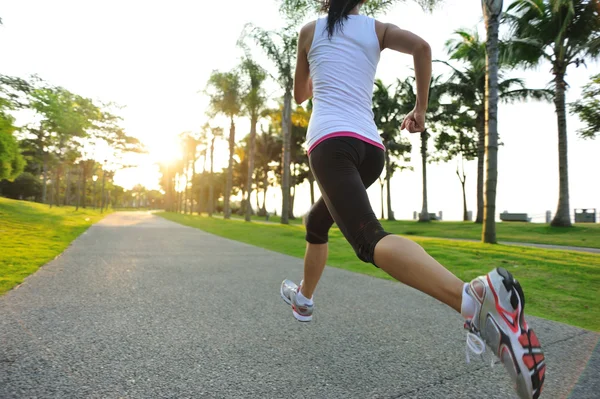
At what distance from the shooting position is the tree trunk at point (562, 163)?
58.5 ft

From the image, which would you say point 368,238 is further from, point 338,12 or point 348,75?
point 338,12

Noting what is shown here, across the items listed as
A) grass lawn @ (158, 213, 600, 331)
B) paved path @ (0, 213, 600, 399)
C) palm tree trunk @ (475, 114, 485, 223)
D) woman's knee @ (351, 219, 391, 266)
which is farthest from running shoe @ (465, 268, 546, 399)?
palm tree trunk @ (475, 114, 485, 223)

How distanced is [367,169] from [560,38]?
21.1 metres

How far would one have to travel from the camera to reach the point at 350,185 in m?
1.82

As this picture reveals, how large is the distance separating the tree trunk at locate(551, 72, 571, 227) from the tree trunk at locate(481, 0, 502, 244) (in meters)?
8.87

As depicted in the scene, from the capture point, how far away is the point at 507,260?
7.29m

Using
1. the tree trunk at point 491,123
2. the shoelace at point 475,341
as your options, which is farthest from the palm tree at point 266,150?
the shoelace at point 475,341

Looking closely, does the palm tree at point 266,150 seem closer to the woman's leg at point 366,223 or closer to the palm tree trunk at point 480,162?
the palm tree trunk at point 480,162

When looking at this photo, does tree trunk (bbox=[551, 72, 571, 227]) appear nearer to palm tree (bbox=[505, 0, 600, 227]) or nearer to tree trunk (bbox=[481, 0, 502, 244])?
palm tree (bbox=[505, 0, 600, 227])

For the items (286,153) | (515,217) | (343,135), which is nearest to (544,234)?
(286,153)

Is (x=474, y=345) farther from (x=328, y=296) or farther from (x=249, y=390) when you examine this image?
(x=328, y=296)

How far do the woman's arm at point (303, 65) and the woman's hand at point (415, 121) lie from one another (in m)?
0.63

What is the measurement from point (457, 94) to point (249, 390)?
28.5 meters

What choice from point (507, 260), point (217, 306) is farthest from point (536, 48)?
point (217, 306)
